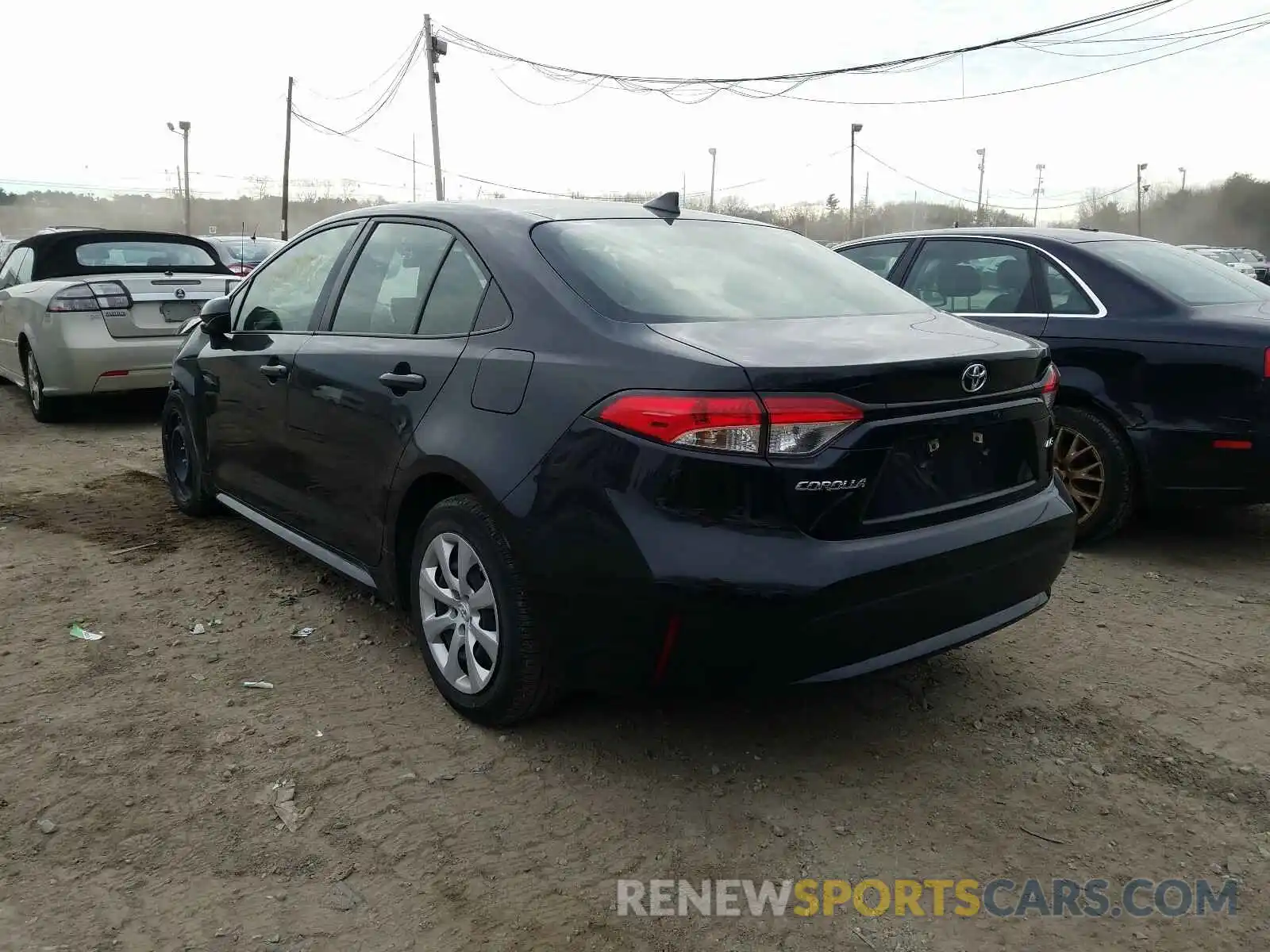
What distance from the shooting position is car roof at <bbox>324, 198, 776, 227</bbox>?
10.9 feet

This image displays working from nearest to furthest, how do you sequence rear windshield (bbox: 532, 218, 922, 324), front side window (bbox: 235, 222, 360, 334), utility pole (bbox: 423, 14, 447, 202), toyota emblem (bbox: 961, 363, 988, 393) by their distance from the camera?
toyota emblem (bbox: 961, 363, 988, 393) → rear windshield (bbox: 532, 218, 922, 324) → front side window (bbox: 235, 222, 360, 334) → utility pole (bbox: 423, 14, 447, 202)

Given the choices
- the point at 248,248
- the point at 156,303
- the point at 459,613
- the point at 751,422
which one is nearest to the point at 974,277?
the point at 751,422

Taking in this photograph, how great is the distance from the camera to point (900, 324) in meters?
3.07

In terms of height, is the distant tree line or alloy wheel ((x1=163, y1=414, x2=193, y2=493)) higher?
the distant tree line

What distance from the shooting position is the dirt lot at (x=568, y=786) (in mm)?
2275

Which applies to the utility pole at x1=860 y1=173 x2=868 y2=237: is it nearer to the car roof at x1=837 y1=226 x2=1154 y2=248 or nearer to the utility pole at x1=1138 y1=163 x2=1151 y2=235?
the utility pole at x1=1138 y1=163 x2=1151 y2=235

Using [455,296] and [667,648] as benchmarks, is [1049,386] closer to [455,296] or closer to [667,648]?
[667,648]

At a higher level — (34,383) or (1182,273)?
(1182,273)

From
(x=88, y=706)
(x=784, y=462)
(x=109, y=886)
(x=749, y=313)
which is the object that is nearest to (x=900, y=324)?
(x=749, y=313)

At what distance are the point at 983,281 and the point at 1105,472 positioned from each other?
134 cm

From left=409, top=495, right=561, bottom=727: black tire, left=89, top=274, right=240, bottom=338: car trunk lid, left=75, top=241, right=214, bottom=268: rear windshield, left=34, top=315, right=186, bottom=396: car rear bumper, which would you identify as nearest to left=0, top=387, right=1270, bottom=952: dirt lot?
left=409, top=495, right=561, bottom=727: black tire

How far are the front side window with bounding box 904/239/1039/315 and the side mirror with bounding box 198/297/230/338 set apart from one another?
3579 millimetres

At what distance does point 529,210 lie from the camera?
3.38 meters

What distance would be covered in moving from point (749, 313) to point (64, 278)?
7016mm
